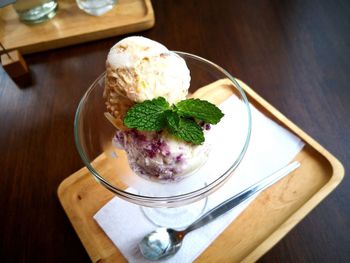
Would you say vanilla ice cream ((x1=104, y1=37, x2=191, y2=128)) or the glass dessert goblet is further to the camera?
the glass dessert goblet

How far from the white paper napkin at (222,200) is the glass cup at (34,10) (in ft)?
2.71

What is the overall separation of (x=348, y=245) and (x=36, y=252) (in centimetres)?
74

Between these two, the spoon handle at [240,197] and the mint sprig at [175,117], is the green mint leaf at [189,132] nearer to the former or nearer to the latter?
the mint sprig at [175,117]

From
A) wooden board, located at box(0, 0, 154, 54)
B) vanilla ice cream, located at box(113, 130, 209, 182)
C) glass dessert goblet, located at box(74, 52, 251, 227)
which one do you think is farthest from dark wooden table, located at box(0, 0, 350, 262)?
vanilla ice cream, located at box(113, 130, 209, 182)

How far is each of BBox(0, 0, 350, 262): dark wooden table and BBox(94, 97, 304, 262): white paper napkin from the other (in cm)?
11

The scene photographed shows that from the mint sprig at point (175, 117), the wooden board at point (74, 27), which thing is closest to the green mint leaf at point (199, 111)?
the mint sprig at point (175, 117)

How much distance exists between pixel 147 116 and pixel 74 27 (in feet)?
2.54

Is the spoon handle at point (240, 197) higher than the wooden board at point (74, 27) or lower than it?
lower

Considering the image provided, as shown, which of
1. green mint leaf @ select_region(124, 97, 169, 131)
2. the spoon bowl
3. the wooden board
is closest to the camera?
green mint leaf @ select_region(124, 97, 169, 131)

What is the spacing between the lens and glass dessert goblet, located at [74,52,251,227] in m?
0.68

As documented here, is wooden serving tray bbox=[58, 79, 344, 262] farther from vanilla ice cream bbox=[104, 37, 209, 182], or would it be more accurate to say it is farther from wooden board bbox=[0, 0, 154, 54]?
wooden board bbox=[0, 0, 154, 54]

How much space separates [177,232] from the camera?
0.70 m

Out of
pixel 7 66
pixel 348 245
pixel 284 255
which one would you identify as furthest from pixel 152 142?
pixel 7 66

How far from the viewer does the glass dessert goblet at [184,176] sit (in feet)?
2.24
